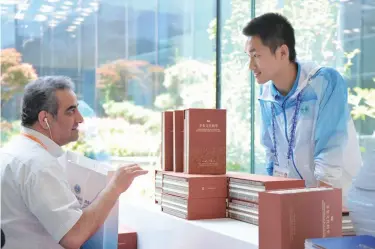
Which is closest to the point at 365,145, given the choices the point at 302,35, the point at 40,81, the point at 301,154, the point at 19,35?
the point at 302,35

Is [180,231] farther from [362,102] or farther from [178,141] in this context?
[362,102]

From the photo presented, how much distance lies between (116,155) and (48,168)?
253 centimetres

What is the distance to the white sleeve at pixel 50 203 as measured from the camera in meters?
1.75

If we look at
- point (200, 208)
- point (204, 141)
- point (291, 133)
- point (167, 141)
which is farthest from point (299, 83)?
point (200, 208)

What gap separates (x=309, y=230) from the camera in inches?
54.2

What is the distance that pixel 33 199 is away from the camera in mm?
1758

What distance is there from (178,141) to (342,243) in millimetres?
1111

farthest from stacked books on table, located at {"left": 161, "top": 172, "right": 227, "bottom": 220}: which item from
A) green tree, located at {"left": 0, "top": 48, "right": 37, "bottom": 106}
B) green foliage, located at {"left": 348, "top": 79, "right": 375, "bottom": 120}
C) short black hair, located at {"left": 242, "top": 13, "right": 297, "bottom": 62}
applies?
green tree, located at {"left": 0, "top": 48, "right": 37, "bottom": 106}

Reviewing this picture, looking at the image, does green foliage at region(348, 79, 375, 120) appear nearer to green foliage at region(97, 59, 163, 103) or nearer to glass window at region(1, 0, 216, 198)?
glass window at region(1, 0, 216, 198)

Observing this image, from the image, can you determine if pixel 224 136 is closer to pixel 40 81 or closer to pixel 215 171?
pixel 215 171

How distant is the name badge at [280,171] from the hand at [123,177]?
0.68 meters

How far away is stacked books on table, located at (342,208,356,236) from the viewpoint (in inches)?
61.3

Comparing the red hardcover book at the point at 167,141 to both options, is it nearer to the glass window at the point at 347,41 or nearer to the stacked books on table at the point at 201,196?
the stacked books on table at the point at 201,196

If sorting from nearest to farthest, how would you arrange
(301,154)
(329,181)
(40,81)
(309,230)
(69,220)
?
1. (309,230)
2. (69,220)
3. (40,81)
4. (329,181)
5. (301,154)
